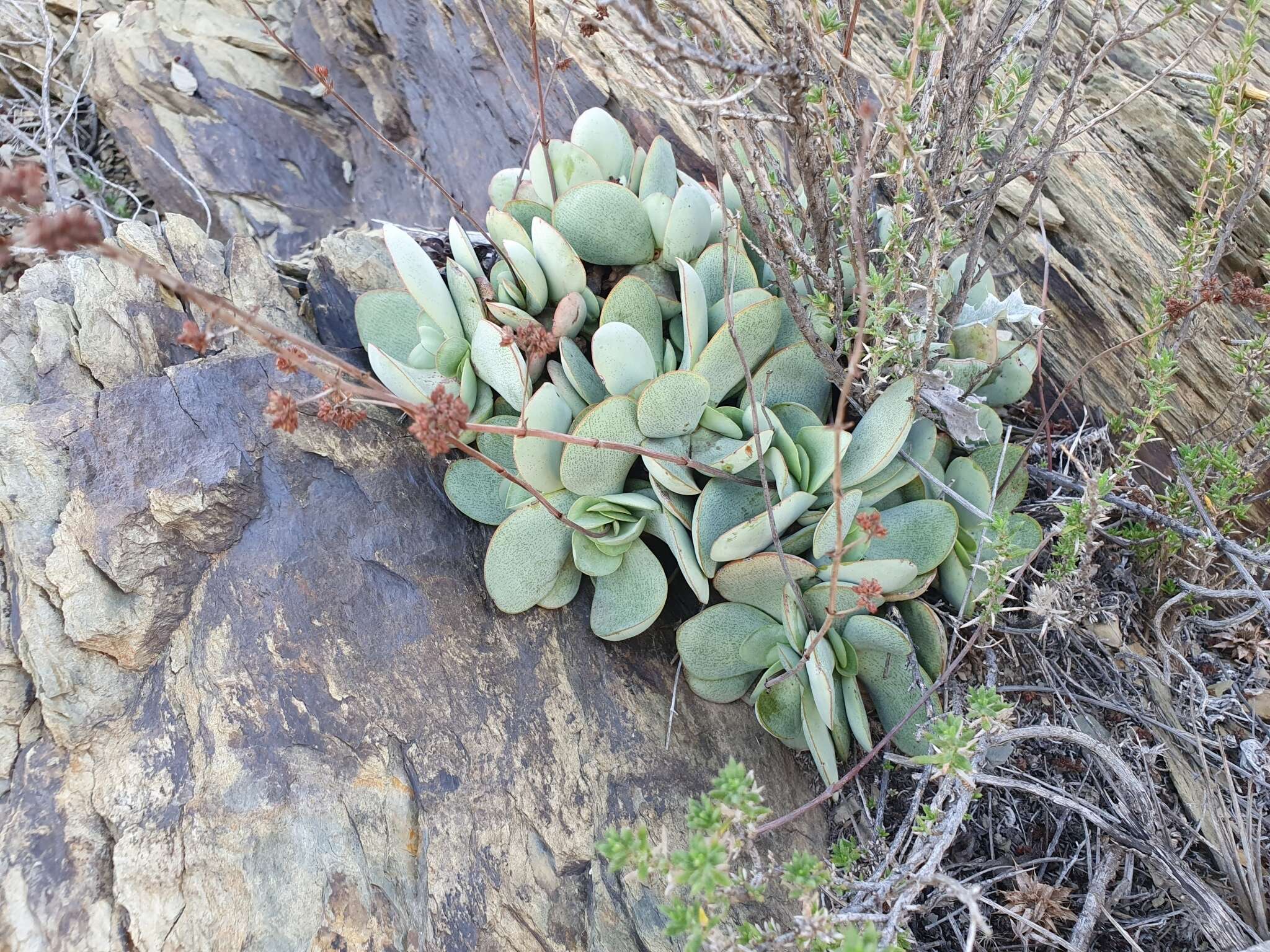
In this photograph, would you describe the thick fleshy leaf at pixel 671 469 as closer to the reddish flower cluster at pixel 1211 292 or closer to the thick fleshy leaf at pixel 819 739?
the thick fleshy leaf at pixel 819 739

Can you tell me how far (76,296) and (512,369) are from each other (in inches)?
50.1

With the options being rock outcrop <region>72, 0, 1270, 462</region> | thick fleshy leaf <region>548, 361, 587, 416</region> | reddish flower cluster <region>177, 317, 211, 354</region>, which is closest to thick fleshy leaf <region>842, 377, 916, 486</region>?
thick fleshy leaf <region>548, 361, 587, 416</region>

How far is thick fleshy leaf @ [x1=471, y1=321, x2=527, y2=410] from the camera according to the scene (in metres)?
2.26

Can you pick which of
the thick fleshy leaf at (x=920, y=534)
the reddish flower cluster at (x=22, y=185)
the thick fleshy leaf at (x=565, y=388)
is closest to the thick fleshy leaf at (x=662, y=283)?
the thick fleshy leaf at (x=565, y=388)

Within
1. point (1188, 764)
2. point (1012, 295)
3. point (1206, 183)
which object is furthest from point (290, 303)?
point (1188, 764)

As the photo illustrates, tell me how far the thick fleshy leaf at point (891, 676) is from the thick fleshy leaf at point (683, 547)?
37cm

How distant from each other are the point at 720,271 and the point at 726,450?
0.54 m

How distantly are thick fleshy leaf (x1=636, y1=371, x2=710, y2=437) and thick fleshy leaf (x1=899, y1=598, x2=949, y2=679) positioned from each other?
0.73 meters

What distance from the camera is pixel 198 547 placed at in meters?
2.23

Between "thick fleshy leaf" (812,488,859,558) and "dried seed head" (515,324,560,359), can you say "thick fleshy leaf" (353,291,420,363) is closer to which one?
"dried seed head" (515,324,560,359)

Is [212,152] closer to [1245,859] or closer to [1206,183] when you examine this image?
[1206,183]

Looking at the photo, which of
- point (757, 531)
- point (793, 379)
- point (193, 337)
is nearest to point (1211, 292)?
point (793, 379)

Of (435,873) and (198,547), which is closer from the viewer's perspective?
(435,873)

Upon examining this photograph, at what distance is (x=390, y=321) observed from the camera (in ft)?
8.59
